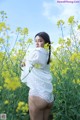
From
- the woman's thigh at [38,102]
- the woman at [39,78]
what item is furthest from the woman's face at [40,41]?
the woman's thigh at [38,102]

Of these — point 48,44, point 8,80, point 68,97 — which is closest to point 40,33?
point 48,44

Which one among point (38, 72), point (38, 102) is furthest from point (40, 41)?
point (38, 102)

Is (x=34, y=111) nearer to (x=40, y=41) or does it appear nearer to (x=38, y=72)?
(x=38, y=72)

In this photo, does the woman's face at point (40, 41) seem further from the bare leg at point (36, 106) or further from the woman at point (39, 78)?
the bare leg at point (36, 106)

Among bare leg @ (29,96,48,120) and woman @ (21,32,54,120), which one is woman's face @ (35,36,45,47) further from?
bare leg @ (29,96,48,120)

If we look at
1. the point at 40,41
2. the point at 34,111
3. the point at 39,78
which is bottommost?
the point at 34,111

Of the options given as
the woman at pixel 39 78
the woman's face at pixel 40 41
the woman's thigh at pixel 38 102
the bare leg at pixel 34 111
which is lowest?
the bare leg at pixel 34 111

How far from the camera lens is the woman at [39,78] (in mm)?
3260

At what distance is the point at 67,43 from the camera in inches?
170

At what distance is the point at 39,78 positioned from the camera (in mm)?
3291

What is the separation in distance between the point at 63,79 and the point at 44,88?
37.3 inches

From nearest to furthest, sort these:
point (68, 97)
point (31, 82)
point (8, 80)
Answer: point (8, 80) < point (31, 82) < point (68, 97)

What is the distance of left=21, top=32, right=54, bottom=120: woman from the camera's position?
326cm

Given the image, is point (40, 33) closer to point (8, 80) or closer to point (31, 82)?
point (31, 82)
